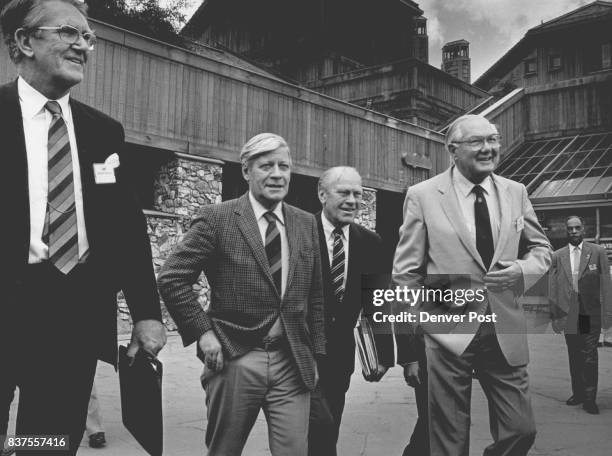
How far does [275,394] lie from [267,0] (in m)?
25.7

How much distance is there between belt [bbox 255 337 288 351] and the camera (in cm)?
282

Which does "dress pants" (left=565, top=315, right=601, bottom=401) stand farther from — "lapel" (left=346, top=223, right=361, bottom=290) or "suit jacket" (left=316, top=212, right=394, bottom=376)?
"lapel" (left=346, top=223, right=361, bottom=290)

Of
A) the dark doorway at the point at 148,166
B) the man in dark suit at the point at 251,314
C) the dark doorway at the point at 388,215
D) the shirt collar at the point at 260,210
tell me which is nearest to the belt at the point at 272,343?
the man in dark suit at the point at 251,314

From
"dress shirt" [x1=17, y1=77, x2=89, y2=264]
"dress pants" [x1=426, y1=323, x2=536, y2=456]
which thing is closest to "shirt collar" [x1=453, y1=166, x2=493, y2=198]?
"dress pants" [x1=426, y1=323, x2=536, y2=456]

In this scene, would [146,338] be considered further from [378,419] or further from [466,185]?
[378,419]

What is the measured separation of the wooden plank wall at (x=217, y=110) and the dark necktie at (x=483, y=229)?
8.69m

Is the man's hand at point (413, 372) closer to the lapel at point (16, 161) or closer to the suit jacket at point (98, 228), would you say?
the suit jacket at point (98, 228)

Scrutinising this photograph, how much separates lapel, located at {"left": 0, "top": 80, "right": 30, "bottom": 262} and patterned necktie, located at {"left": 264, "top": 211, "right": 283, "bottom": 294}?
117 centimetres

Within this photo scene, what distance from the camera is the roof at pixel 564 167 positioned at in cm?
1688

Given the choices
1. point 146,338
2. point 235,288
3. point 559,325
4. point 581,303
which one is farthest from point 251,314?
point 559,325

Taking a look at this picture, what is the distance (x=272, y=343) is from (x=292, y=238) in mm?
491

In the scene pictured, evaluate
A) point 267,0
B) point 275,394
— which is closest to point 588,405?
point 275,394

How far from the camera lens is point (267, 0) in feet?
87.0

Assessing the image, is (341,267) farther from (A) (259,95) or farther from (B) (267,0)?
(B) (267,0)
